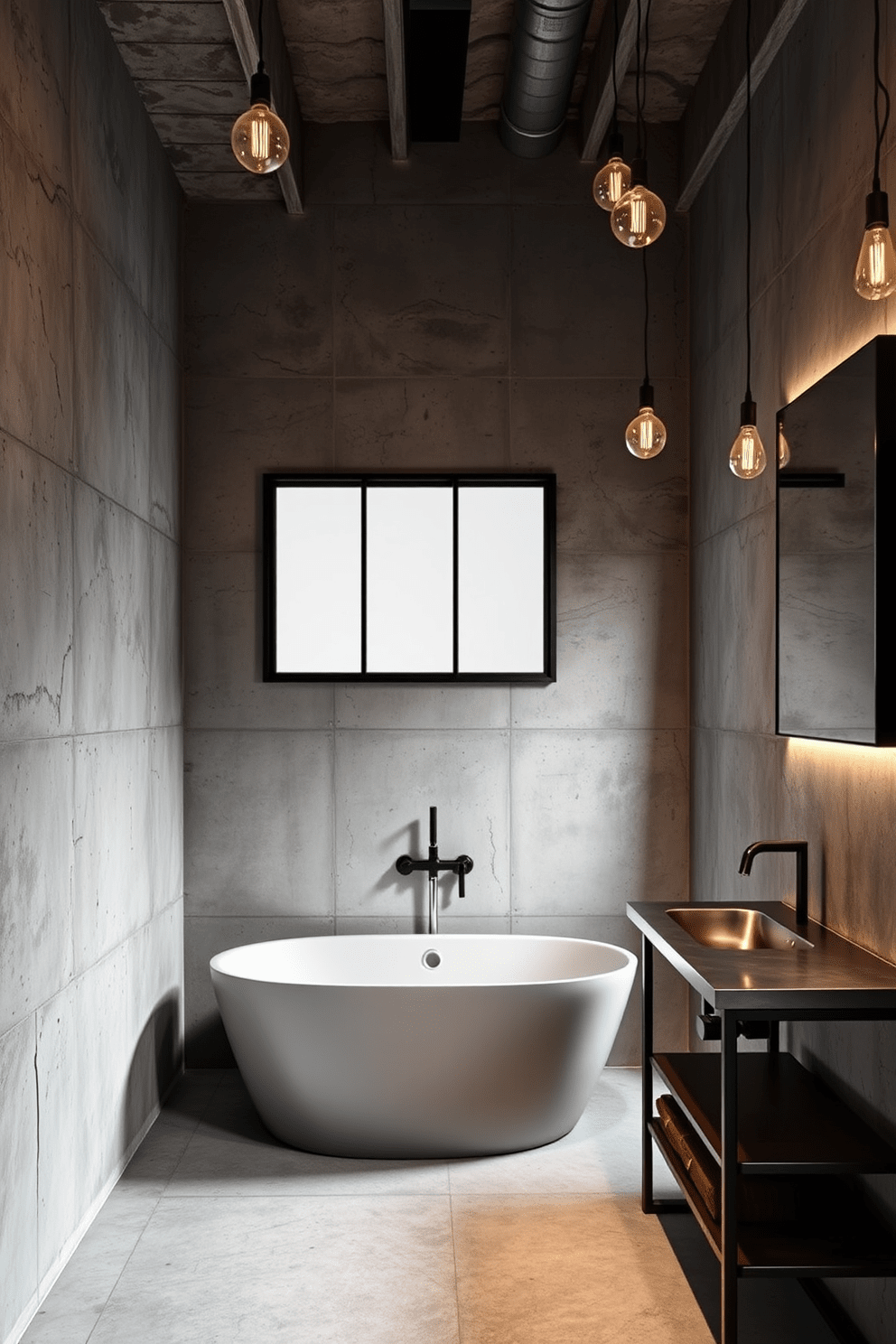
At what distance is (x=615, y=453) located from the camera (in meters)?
4.85

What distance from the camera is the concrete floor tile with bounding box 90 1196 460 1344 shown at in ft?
9.16

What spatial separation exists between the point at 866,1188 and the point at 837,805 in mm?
837

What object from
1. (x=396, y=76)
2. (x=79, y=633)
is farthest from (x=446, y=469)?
(x=79, y=633)

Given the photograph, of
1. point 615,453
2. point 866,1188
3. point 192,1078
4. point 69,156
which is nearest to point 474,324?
point 615,453

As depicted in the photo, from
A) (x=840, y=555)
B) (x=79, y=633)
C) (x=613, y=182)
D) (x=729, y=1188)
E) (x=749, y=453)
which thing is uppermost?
(x=613, y=182)

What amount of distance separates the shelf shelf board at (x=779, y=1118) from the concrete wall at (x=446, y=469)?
1.58 m

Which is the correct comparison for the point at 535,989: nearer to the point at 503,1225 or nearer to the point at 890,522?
the point at 503,1225

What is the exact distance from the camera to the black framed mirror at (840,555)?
254 centimetres

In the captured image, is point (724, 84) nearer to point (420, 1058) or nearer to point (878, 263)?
point (878, 263)

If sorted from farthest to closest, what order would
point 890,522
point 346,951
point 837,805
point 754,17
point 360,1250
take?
point 346,951 < point 754,17 < point 360,1250 < point 837,805 < point 890,522

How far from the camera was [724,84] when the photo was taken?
403cm

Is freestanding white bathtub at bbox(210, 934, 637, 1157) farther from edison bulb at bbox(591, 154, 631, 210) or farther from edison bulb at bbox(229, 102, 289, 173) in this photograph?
edison bulb at bbox(229, 102, 289, 173)

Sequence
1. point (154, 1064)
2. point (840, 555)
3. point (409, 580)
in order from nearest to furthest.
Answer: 1. point (840, 555)
2. point (154, 1064)
3. point (409, 580)

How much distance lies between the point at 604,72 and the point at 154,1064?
12.1 ft
